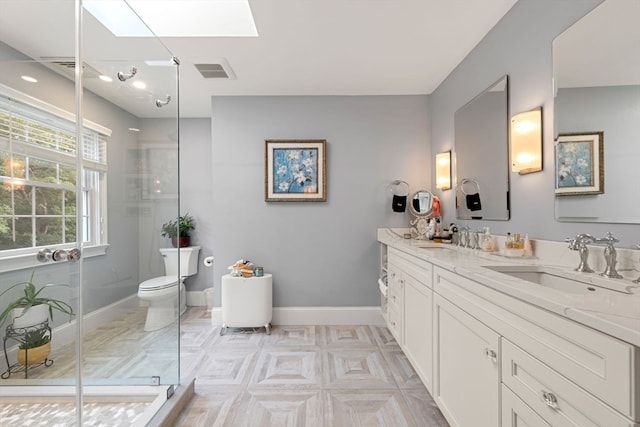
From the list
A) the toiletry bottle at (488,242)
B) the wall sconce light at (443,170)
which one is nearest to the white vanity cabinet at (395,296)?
the toiletry bottle at (488,242)

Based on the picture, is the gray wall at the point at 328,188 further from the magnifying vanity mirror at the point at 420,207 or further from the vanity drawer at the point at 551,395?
the vanity drawer at the point at 551,395

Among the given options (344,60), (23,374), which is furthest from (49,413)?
(344,60)

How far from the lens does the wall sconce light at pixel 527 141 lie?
1666 mm

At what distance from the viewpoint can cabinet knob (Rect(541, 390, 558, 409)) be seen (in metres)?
0.83

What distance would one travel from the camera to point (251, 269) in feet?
10.2

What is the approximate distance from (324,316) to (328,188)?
1.34m

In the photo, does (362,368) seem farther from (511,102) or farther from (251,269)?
(511,102)

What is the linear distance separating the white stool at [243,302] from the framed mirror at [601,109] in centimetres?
243

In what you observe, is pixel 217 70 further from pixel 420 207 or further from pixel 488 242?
pixel 488 242

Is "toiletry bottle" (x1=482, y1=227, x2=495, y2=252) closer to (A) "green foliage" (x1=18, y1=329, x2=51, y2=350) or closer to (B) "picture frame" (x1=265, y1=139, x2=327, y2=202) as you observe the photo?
(B) "picture frame" (x1=265, y1=139, x2=327, y2=202)

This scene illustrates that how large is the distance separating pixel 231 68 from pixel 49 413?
2580 millimetres

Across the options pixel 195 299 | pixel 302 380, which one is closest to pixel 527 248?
pixel 302 380

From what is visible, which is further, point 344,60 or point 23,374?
point 344,60

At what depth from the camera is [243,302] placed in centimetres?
299
